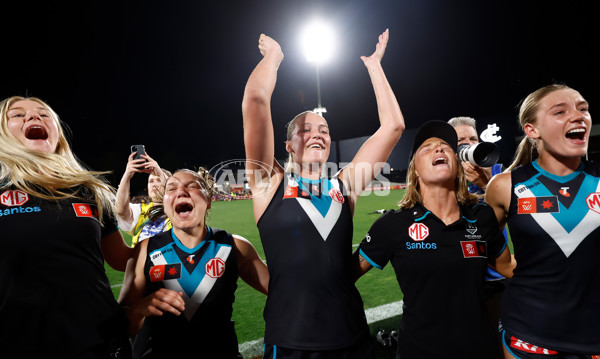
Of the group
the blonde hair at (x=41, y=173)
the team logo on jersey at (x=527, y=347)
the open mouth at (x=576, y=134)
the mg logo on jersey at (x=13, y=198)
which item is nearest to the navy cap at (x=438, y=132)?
the open mouth at (x=576, y=134)

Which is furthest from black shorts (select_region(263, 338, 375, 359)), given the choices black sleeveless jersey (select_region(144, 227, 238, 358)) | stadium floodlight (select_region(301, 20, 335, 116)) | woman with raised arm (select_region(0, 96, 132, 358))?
stadium floodlight (select_region(301, 20, 335, 116))

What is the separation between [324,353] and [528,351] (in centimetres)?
110

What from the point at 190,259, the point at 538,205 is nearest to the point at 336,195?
the point at 190,259

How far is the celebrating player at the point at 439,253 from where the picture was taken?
168cm

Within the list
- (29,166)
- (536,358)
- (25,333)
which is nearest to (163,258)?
(25,333)

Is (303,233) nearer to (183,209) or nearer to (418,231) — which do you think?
(418,231)

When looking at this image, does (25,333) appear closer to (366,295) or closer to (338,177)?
(338,177)

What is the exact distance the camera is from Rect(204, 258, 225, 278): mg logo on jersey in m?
2.04

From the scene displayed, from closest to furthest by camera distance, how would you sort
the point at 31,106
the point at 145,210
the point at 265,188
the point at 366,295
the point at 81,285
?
the point at 81,285 < the point at 31,106 < the point at 265,188 < the point at 145,210 < the point at 366,295

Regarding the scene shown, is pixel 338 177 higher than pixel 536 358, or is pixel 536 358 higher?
pixel 338 177

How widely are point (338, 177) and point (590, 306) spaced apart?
150 cm

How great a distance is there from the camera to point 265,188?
197 centimetres

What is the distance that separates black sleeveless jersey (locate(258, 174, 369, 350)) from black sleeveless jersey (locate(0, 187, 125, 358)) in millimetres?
879

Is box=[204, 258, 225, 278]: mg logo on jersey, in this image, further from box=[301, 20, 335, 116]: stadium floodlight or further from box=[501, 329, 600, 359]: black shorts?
box=[301, 20, 335, 116]: stadium floodlight
